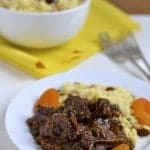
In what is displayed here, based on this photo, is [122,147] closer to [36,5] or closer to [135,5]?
[36,5]

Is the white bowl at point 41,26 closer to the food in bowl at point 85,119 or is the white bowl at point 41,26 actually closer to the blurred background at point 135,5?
the food in bowl at point 85,119

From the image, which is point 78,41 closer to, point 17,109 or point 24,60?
point 24,60

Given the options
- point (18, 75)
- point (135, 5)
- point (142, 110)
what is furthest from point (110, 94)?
point (135, 5)

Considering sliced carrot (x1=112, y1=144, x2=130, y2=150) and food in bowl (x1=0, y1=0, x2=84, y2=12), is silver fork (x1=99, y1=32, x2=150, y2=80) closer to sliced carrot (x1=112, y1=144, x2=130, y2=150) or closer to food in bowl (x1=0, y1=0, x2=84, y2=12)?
food in bowl (x1=0, y1=0, x2=84, y2=12)

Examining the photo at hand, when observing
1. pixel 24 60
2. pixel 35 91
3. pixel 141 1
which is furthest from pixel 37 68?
pixel 141 1

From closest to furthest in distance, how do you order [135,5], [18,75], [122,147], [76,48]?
[122,147] < [18,75] < [76,48] < [135,5]

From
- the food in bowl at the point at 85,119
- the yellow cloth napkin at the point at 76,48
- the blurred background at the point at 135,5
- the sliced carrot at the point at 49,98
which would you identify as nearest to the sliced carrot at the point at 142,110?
the food in bowl at the point at 85,119

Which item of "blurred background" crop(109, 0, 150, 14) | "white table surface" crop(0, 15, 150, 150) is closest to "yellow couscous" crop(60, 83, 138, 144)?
"white table surface" crop(0, 15, 150, 150)
